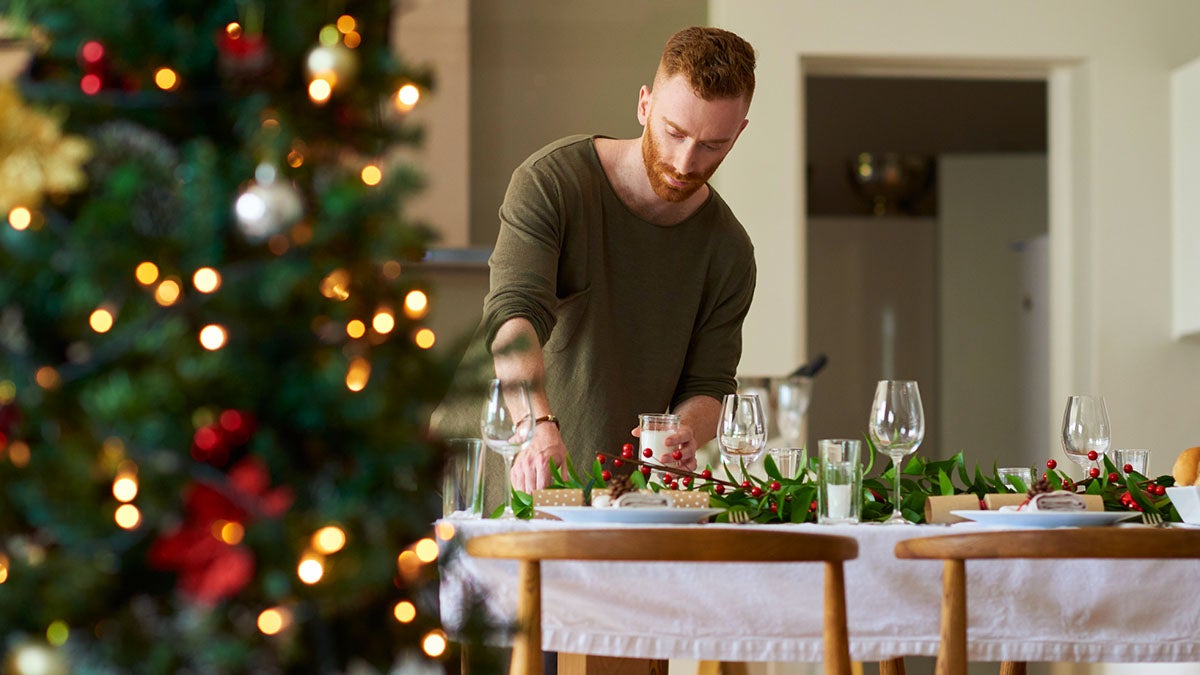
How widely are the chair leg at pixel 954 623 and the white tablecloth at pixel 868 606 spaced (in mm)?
112

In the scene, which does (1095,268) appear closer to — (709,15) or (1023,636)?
(709,15)

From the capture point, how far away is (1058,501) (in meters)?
1.93

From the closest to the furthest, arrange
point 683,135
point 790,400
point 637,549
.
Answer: point 637,549, point 683,135, point 790,400

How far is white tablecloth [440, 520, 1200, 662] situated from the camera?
1833 millimetres

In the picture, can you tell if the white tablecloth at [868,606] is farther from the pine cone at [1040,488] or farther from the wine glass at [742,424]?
the wine glass at [742,424]

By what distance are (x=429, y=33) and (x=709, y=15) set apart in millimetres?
865

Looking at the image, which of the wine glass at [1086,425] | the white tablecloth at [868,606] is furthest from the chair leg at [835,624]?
the wine glass at [1086,425]

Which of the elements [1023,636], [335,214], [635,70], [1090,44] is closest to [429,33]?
[635,70]

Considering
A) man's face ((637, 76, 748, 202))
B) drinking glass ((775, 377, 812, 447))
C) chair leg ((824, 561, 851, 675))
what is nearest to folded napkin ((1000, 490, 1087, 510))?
chair leg ((824, 561, 851, 675))

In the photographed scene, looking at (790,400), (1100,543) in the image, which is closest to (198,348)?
(1100,543)

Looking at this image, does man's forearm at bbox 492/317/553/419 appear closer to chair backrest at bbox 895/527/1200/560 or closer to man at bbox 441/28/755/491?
man at bbox 441/28/755/491

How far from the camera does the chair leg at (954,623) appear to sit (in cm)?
171

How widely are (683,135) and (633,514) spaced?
2.66 feet

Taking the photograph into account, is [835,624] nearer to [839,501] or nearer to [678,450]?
[839,501]
